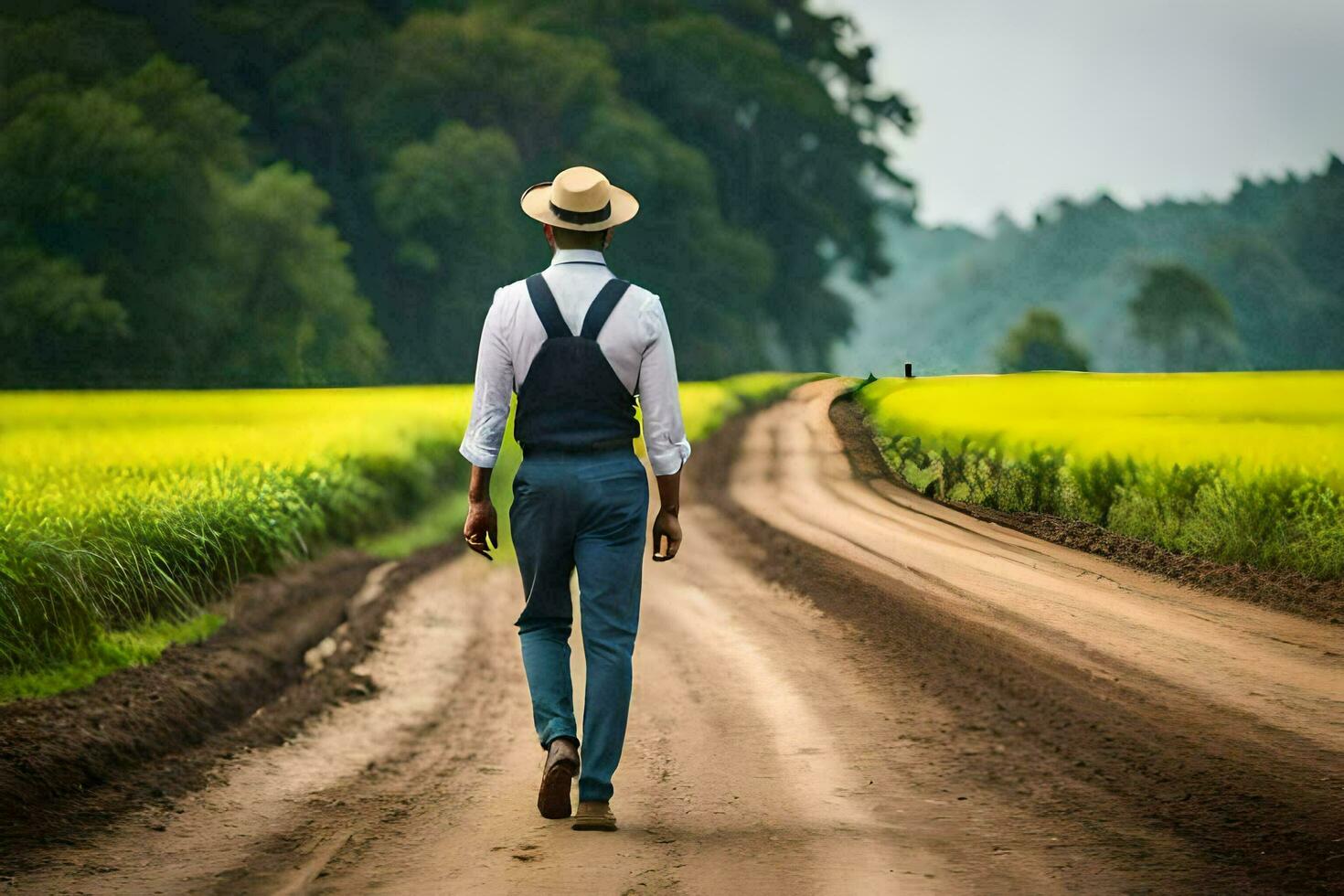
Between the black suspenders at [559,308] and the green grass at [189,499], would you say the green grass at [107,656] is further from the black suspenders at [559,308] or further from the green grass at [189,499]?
the black suspenders at [559,308]

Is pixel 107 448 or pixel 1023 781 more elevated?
pixel 107 448

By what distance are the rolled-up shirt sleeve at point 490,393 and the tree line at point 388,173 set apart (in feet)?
54.9

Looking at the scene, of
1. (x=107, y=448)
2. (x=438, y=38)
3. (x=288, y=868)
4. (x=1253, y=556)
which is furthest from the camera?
(x=438, y=38)

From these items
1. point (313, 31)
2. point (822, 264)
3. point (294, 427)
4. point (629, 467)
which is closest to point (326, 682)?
point (629, 467)

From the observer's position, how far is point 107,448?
11.6m

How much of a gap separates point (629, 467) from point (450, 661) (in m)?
3.46

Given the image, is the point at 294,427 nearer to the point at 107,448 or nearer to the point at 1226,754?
the point at 107,448

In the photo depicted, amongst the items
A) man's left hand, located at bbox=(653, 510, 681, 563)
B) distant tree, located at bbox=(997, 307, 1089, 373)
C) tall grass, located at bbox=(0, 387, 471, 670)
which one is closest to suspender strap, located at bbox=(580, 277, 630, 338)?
man's left hand, located at bbox=(653, 510, 681, 563)

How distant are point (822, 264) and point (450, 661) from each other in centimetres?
3230

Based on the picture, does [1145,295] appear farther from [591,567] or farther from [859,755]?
[591,567]

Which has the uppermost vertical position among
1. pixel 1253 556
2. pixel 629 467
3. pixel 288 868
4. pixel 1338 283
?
pixel 1338 283

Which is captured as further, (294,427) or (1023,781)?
(294,427)

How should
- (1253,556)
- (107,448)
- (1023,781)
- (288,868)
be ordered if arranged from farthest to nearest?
1. (107,448)
2. (1253,556)
3. (1023,781)
4. (288,868)

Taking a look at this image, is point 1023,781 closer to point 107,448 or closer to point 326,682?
point 326,682
